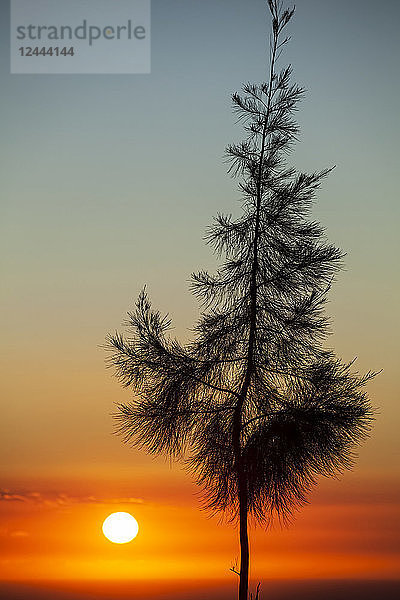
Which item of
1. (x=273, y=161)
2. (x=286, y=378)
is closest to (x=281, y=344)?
(x=286, y=378)

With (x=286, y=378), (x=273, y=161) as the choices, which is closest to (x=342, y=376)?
(x=286, y=378)

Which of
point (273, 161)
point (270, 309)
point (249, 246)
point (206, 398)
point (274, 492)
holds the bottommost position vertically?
point (274, 492)

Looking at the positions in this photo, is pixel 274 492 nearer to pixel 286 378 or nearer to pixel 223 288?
pixel 286 378

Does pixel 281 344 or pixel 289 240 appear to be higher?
pixel 289 240

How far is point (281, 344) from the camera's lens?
22.1 meters

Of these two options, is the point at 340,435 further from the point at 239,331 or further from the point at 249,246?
the point at 249,246

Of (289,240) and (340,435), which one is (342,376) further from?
(289,240)

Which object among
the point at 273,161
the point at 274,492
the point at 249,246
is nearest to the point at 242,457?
the point at 274,492

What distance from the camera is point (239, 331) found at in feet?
72.9

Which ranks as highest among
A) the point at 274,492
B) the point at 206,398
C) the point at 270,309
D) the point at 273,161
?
the point at 273,161

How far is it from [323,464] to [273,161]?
20.9 ft

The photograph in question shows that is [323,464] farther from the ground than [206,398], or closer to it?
closer to it

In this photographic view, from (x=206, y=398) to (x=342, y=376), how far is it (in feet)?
9.12

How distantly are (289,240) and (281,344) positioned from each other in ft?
7.20
